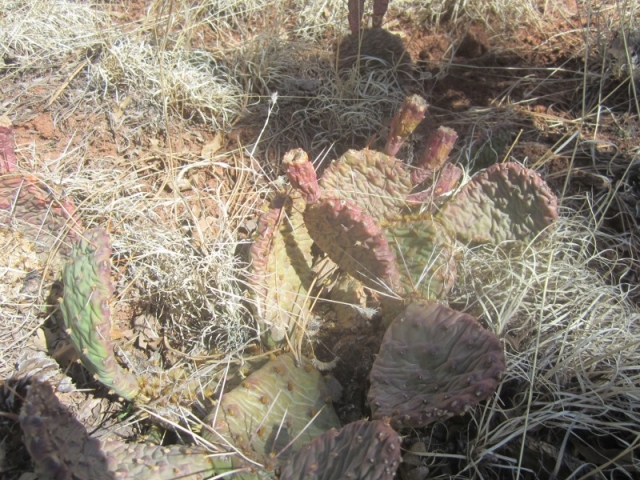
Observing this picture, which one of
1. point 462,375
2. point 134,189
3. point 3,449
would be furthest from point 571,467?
point 134,189

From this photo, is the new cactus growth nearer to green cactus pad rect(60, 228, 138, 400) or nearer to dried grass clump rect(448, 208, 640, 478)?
dried grass clump rect(448, 208, 640, 478)

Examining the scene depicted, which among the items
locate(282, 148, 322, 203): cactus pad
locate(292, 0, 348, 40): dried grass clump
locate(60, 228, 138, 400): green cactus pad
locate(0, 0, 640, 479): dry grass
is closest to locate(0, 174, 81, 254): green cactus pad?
locate(0, 0, 640, 479): dry grass

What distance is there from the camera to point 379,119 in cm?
246

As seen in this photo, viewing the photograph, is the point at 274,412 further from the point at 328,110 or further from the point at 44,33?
the point at 44,33

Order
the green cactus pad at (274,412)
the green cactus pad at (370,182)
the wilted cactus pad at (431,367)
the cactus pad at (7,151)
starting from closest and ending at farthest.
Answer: the wilted cactus pad at (431,367) → the green cactus pad at (274,412) → the green cactus pad at (370,182) → the cactus pad at (7,151)

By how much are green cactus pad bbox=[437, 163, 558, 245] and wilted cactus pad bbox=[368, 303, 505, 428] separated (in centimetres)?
39

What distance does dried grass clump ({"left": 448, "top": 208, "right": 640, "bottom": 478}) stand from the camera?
1.61 m

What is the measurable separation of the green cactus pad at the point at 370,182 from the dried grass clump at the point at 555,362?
1.05 ft

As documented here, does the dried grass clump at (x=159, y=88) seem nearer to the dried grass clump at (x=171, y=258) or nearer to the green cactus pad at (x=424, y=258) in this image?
the dried grass clump at (x=171, y=258)

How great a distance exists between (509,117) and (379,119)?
59 cm

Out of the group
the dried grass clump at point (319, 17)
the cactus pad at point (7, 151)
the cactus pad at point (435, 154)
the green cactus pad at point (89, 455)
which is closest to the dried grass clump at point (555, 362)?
the cactus pad at point (435, 154)

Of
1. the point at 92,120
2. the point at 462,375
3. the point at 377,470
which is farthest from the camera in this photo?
the point at 92,120

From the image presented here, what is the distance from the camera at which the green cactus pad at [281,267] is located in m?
1.71

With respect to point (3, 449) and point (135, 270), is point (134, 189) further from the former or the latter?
point (3, 449)
